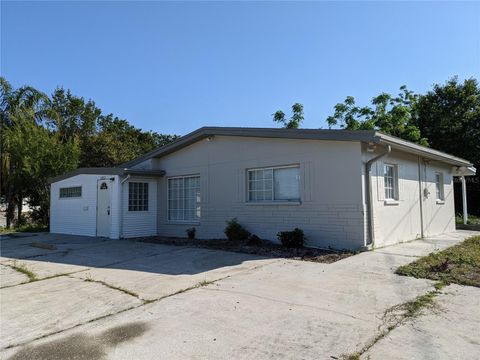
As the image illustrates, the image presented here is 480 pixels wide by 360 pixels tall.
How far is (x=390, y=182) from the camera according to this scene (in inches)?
448

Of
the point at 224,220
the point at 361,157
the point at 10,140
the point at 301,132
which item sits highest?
the point at 10,140

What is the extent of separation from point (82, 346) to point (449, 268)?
6.63m

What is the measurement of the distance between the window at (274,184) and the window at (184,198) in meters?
2.69

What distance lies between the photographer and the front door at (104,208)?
14.6 metres

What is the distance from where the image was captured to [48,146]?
814 inches

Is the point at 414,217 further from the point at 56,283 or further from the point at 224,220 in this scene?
the point at 56,283

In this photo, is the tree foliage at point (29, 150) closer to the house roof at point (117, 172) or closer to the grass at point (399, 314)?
the house roof at point (117, 172)

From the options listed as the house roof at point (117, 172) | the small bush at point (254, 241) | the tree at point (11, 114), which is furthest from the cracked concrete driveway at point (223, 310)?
the tree at point (11, 114)

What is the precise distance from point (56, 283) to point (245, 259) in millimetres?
4039

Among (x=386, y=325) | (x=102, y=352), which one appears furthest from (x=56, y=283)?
(x=386, y=325)

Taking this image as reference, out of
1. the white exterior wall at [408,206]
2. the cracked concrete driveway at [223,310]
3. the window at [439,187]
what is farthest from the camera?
the window at [439,187]

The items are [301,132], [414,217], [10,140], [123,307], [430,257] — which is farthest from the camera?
[10,140]

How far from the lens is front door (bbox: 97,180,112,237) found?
47.9ft

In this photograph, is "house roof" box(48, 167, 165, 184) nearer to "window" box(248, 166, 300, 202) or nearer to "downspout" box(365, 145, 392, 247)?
"window" box(248, 166, 300, 202)
